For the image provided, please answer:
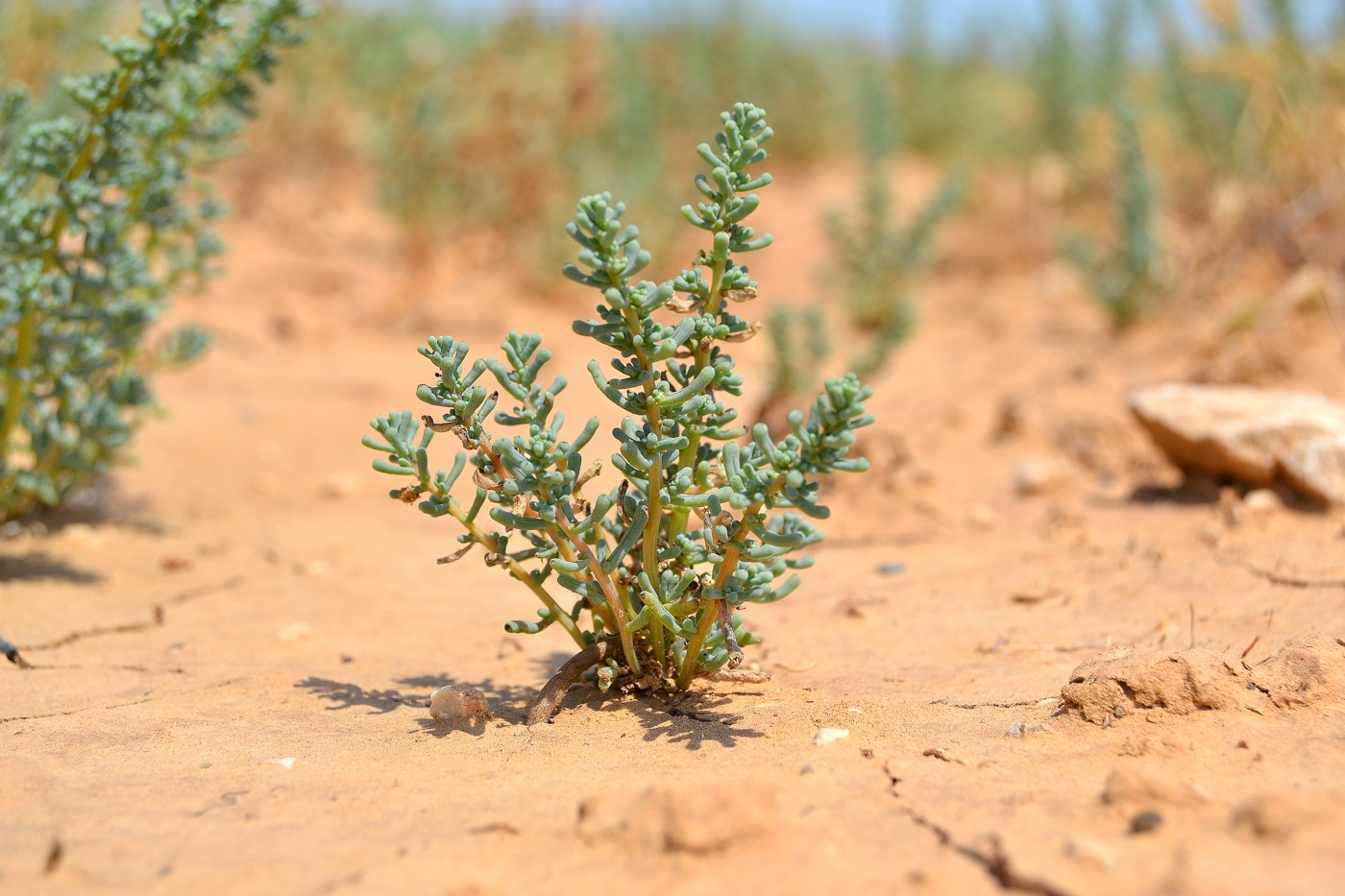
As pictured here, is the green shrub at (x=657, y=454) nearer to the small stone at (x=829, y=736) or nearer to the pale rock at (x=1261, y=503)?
the small stone at (x=829, y=736)

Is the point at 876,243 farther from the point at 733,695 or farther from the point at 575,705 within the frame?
the point at 575,705

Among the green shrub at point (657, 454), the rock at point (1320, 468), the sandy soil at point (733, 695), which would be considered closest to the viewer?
the sandy soil at point (733, 695)

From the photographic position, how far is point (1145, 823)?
5.31 ft

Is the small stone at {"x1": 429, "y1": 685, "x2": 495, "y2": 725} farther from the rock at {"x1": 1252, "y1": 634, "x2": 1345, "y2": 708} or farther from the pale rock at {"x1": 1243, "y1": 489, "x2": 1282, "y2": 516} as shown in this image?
Result: the pale rock at {"x1": 1243, "y1": 489, "x2": 1282, "y2": 516}

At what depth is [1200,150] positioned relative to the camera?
26.2 ft

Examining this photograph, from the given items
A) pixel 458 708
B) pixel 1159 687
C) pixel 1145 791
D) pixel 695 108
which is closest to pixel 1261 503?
pixel 1159 687

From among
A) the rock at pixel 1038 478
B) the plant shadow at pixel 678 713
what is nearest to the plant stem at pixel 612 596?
the plant shadow at pixel 678 713

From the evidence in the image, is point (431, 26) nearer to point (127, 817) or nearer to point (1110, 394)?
point (1110, 394)

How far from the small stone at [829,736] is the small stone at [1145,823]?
596 mm

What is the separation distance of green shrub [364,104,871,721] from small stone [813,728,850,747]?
0.71 feet

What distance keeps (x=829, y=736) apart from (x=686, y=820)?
0.55 m

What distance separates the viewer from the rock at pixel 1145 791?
5.50ft

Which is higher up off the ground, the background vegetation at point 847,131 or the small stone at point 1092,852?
the background vegetation at point 847,131

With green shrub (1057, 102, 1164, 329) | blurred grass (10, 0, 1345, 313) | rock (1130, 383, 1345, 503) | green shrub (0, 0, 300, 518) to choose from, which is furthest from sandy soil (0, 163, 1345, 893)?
blurred grass (10, 0, 1345, 313)
